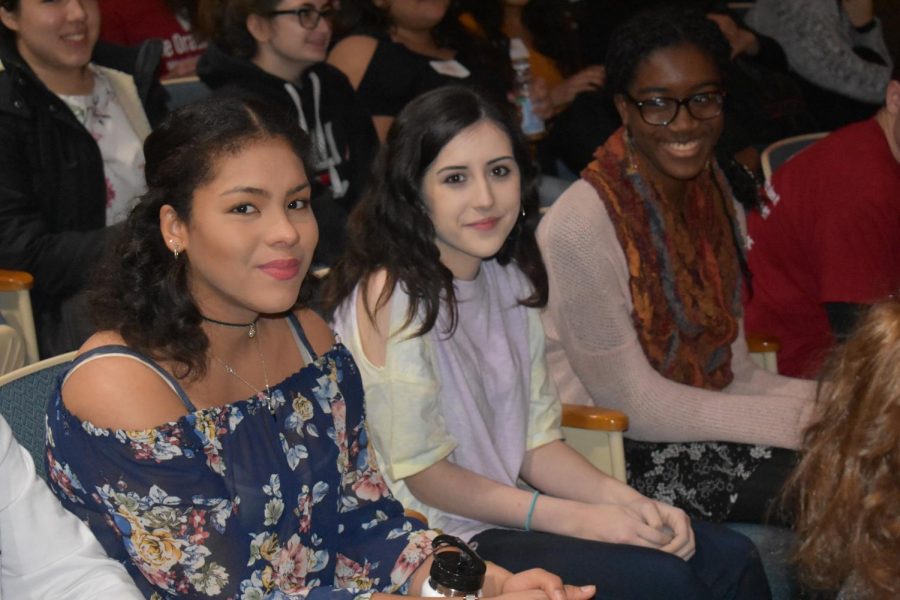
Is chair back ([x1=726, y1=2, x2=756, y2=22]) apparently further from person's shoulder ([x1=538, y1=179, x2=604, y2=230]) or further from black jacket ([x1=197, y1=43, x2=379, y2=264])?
person's shoulder ([x1=538, y1=179, x2=604, y2=230])

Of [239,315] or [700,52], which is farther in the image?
[700,52]

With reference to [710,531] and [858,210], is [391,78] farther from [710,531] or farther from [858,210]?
[710,531]

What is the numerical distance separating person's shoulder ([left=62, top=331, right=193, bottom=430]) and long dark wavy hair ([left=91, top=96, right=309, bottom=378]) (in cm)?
4

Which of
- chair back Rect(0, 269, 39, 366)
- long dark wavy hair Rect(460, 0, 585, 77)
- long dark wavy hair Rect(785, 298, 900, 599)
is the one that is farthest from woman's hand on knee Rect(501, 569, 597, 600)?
long dark wavy hair Rect(460, 0, 585, 77)

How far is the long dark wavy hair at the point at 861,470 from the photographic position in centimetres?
139

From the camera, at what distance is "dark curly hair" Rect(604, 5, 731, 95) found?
2.60m

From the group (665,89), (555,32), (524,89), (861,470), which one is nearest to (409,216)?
(665,89)

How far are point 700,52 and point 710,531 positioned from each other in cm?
100

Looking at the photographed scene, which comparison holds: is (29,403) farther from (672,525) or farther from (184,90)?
(184,90)

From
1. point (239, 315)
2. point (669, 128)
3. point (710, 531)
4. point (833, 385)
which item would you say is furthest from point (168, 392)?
point (669, 128)

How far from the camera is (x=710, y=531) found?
222 centimetres

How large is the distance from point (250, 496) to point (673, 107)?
132cm

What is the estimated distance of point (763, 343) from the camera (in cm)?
280

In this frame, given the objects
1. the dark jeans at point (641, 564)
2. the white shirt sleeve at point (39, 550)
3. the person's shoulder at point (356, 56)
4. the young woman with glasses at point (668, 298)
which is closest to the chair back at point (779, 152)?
the young woman with glasses at point (668, 298)
